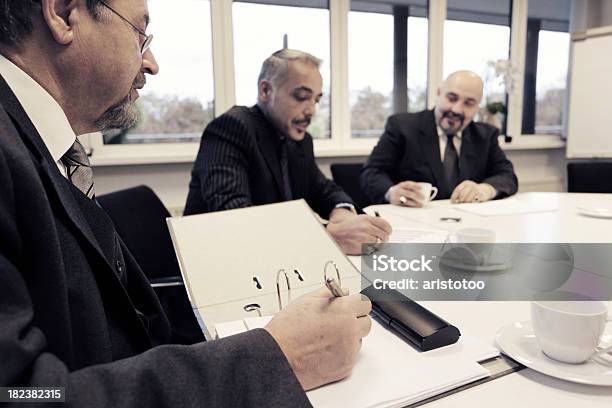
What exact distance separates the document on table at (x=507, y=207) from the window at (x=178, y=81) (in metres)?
1.95

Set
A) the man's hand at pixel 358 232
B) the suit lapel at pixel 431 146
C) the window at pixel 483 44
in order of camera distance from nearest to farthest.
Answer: the man's hand at pixel 358 232, the suit lapel at pixel 431 146, the window at pixel 483 44

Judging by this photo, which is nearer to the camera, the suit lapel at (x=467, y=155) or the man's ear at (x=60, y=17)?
the man's ear at (x=60, y=17)

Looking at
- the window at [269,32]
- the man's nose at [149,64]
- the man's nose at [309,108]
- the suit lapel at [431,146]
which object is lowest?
the suit lapel at [431,146]

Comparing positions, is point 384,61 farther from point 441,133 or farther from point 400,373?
point 400,373

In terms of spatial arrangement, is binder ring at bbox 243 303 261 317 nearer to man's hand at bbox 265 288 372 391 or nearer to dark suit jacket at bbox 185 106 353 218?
man's hand at bbox 265 288 372 391

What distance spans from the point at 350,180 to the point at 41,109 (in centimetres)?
215

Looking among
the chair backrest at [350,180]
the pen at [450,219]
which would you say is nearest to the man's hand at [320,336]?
the pen at [450,219]

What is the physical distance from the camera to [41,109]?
70 cm

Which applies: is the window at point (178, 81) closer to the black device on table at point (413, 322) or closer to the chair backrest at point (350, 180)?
the chair backrest at point (350, 180)

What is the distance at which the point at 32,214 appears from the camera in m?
0.51

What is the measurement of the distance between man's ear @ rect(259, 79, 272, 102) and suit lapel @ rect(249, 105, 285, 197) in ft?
0.18

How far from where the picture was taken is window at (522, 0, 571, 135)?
3.94 m

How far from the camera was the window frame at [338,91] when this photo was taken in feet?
9.43

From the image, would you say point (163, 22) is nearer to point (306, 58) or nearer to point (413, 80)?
point (306, 58)
